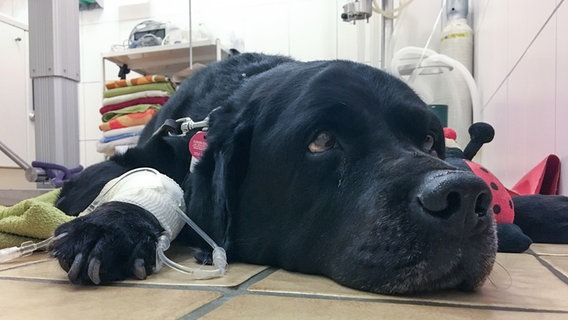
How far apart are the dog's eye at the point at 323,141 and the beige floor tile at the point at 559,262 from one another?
0.49m

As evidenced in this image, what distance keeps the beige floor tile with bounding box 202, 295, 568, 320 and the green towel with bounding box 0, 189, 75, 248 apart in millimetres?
634

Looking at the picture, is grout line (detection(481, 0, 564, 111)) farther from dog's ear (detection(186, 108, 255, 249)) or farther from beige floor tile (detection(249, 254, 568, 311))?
dog's ear (detection(186, 108, 255, 249))

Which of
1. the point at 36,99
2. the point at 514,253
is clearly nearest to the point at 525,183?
the point at 514,253

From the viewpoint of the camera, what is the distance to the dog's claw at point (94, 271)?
86 centimetres

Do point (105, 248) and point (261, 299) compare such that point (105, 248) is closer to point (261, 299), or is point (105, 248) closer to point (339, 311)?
point (261, 299)

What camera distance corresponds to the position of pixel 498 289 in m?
0.86

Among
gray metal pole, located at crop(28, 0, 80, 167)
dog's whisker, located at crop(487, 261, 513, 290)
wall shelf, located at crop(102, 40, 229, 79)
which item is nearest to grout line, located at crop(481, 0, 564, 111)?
dog's whisker, located at crop(487, 261, 513, 290)

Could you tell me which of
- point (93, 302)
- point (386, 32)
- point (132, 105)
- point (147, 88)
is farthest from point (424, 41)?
point (93, 302)

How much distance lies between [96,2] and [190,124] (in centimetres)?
385

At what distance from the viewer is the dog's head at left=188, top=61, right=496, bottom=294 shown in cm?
79

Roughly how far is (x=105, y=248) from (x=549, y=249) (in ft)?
3.32

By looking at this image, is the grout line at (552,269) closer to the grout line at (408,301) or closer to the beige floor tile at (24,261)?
the grout line at (408,301)

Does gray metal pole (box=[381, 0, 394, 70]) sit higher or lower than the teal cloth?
higher

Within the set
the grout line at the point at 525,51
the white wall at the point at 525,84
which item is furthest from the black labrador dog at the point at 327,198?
the grout line at the point at 525,51
